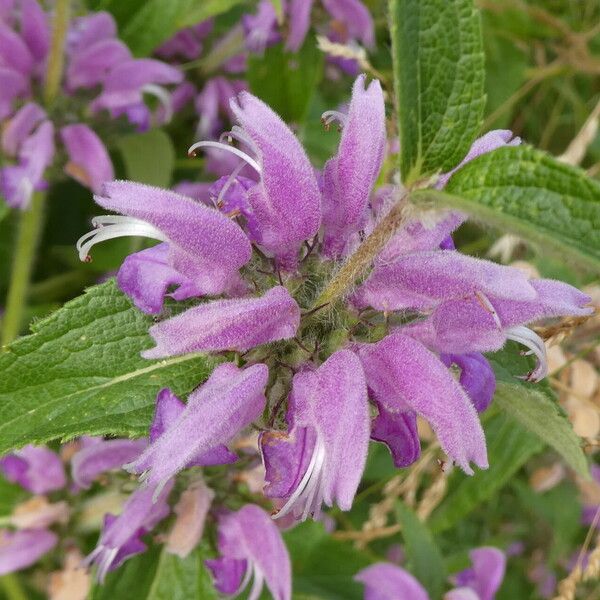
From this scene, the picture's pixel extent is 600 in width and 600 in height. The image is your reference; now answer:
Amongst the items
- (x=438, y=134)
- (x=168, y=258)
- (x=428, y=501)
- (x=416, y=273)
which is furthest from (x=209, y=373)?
(x=428, y=501)

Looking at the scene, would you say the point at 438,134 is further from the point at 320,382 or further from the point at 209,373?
the point at 209,373

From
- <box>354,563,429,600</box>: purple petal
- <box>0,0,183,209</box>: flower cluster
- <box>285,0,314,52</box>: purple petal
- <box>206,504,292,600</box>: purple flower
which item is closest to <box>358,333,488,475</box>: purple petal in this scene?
<box>206,504,292,600</box>: purple flower

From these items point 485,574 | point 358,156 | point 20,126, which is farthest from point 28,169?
point 485,574

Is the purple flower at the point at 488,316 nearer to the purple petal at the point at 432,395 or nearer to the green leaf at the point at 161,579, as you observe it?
the purple petal at the point at 432,395

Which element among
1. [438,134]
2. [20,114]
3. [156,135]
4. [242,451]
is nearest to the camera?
[438,134]

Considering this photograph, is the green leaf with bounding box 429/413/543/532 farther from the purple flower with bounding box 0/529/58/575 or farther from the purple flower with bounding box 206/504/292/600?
the purple flower with bounding box 0/529/58/575

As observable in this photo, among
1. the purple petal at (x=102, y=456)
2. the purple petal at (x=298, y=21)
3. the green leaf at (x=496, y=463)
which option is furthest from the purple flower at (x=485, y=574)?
the purple petal at (x=298, y=21)
